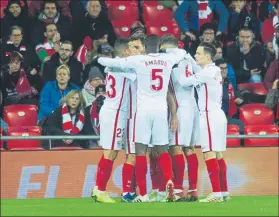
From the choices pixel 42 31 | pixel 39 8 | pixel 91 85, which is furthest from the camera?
pixel 39 8

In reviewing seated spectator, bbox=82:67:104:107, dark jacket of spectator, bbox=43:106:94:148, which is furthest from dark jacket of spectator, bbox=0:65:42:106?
dark jacket of spectator, bbox=43:106:94:148

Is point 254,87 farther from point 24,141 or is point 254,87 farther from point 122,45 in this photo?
point 122,45

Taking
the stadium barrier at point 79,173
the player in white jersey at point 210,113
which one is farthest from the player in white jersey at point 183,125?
the stadium barrier at point 79,173

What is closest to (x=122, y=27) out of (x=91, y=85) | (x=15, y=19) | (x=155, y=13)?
(x=155, y=13)

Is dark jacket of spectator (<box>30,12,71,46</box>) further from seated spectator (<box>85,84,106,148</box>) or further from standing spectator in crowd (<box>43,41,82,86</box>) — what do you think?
seated spectator (<box>85,84,106,148</box>)

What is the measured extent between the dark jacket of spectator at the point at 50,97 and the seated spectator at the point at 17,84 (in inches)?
16.0

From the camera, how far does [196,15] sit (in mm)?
20609

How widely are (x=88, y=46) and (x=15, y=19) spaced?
126 centimetres

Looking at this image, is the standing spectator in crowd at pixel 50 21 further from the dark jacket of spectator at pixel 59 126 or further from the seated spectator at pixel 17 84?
the dark jacket of spectator at pixel 59 126

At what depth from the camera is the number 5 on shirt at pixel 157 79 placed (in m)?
14.2

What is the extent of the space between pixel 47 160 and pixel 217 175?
324 cm

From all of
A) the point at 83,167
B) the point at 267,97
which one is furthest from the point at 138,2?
the point at 83,167

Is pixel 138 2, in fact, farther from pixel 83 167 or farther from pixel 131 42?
pixel 131 42

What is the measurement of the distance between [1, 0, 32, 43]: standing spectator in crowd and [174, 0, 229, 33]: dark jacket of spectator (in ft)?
8.07
